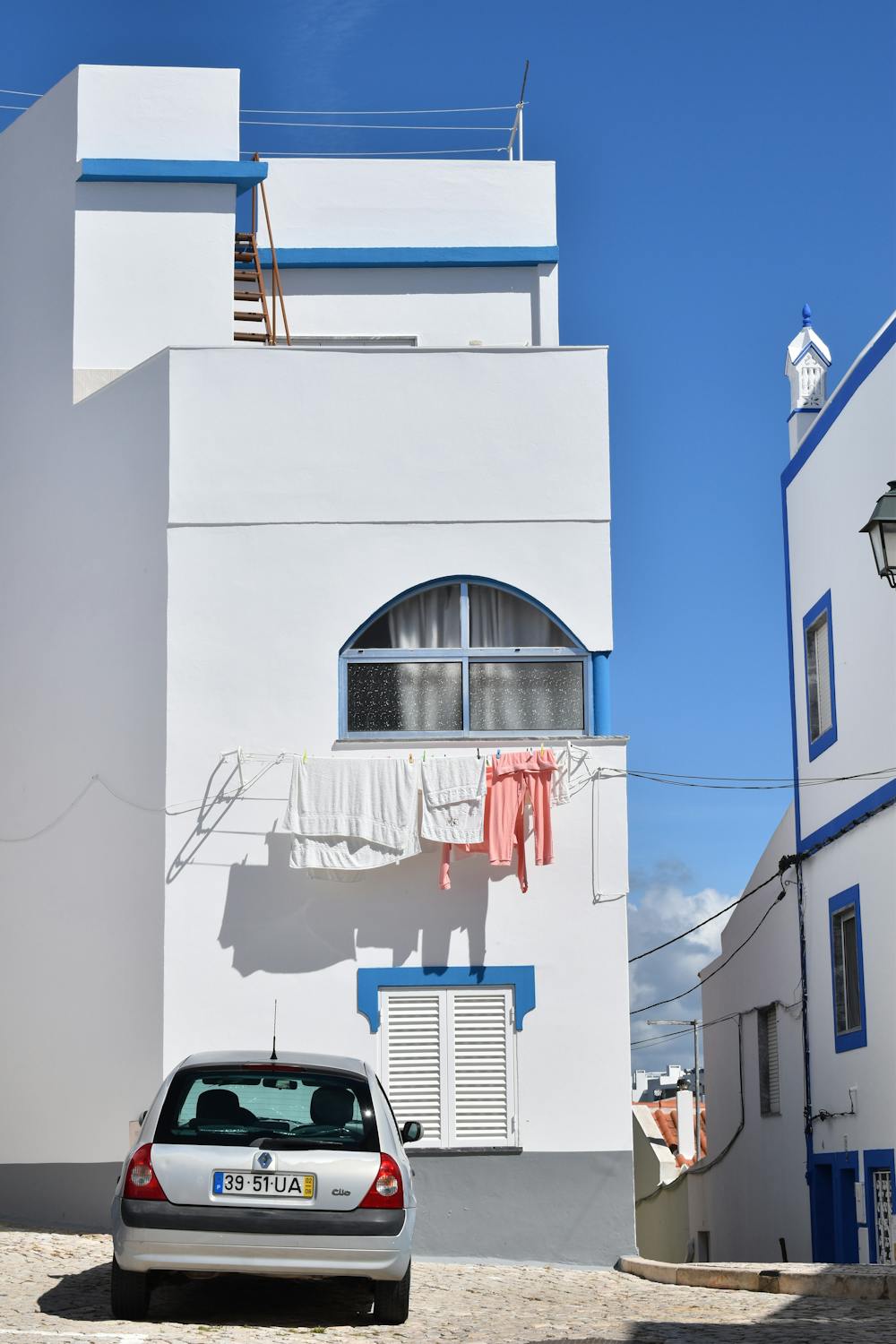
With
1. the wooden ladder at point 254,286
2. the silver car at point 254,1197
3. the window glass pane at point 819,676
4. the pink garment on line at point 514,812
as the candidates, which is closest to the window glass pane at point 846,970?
the window glass pane at point 819,676

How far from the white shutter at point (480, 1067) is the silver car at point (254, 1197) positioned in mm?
4929

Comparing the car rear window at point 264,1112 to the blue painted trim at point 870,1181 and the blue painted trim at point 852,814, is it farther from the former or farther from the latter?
the blue painted trim at point 870,1181

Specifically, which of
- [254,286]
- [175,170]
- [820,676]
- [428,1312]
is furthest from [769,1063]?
[175,170]

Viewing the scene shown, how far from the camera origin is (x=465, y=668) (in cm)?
1548

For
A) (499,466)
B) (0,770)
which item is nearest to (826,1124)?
(499,466)

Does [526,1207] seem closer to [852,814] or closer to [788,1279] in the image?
[788,1279]

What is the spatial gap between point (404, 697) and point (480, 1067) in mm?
3266

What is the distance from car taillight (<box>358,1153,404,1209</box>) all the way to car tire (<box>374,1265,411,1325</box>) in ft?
2.03

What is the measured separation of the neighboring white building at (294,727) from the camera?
47.9 feet

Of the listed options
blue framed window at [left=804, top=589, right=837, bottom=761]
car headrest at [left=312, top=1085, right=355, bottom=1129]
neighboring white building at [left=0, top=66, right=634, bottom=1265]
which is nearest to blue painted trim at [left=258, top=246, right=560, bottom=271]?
neighboring white building at [left=0, top=66, right=634, bottom=1265]

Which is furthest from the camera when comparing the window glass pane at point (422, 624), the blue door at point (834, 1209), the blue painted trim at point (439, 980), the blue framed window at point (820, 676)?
the blue framed window at point (820, 676)

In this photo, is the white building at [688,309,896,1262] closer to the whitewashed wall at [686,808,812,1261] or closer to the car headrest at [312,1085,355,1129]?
the whitewashed wall at [686,808,812,1261]

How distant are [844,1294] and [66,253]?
1218cm

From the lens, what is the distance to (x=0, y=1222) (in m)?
14.8
